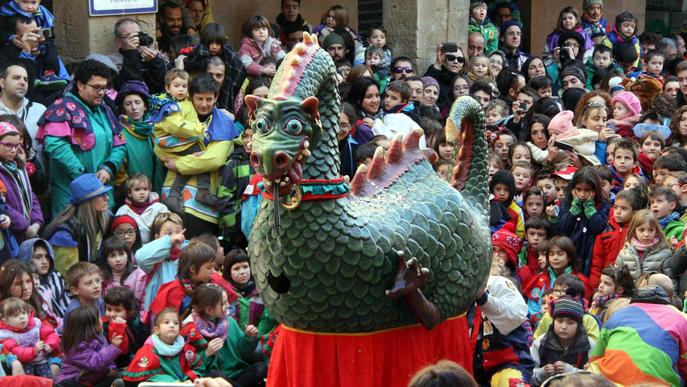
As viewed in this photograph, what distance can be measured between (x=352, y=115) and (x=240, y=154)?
3.52 feet

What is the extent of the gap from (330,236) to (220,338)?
242 cm

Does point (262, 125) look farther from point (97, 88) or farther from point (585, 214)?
point (585, 214)

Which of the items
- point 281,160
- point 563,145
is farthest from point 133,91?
point 281,160

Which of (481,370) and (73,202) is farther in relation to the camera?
(73,202)

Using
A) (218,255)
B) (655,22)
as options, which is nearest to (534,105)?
(218,255)

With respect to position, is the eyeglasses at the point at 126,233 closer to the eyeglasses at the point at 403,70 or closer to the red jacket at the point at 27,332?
the red jacket at the point at 27,332

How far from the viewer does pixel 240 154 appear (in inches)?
436

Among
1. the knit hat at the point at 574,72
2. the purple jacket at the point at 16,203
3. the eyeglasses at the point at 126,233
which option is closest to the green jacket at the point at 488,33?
the knit hat at the point at 574,72

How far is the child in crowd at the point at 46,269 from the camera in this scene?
30.9ft

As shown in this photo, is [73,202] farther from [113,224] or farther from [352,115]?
[352,115]

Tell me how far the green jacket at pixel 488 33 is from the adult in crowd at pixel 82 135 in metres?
5.92

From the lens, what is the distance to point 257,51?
12984mm

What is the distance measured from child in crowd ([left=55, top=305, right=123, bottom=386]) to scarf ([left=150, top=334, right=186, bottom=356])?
0.89ft

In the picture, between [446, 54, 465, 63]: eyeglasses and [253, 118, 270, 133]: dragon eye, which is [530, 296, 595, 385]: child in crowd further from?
[446, 54, 465, 63]: eyeglasses
